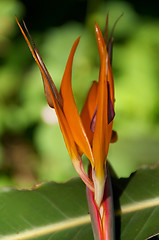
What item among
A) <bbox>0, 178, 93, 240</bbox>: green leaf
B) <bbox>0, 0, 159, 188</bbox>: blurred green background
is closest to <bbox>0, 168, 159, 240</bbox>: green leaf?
<bbox>0, 178, 93, 240</bbox>: green leaf

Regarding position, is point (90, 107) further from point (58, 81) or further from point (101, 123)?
point (58, 81)

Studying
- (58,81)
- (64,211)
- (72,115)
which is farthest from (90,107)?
(58,81)

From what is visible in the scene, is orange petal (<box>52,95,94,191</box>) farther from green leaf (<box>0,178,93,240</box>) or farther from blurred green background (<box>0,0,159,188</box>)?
blurred green background (<box>0,0,159,188</box>)

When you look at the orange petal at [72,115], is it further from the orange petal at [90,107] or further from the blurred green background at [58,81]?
the blurred green background at [58,81]

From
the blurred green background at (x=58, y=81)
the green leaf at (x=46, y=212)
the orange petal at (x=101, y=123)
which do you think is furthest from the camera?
the blurred green background at (x=58, y=81)

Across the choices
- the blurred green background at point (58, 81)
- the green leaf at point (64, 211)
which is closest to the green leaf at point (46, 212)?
the green leaf at point (64, 211)
